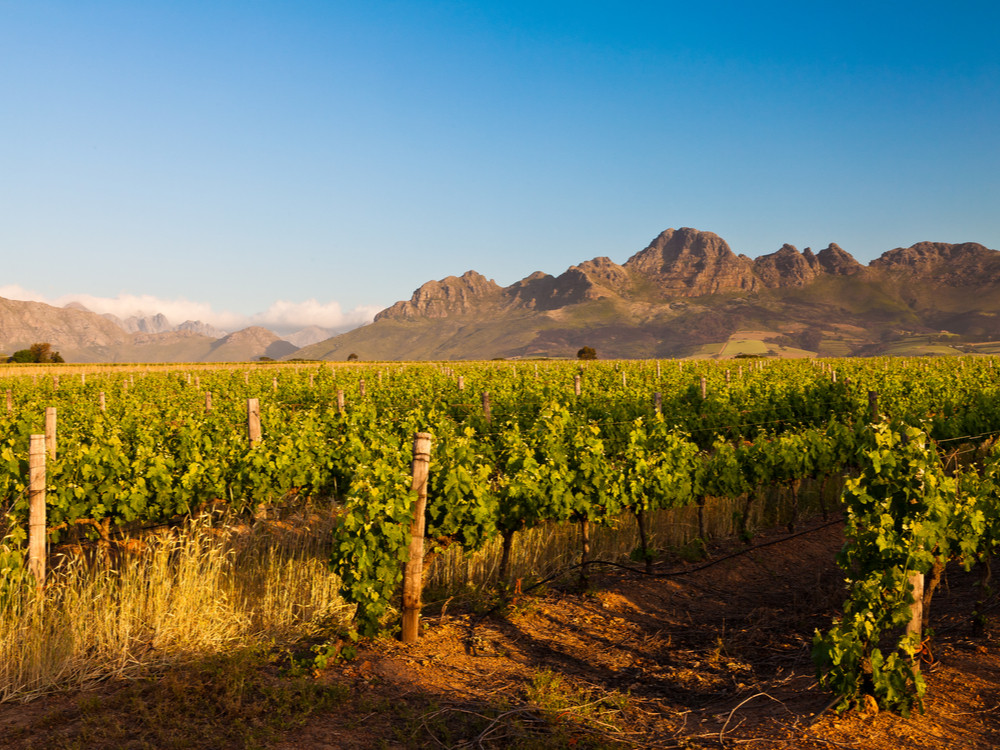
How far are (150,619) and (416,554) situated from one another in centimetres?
225

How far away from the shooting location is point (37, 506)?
239 inches

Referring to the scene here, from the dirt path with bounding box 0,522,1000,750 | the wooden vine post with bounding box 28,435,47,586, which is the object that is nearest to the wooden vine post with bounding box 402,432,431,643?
the dirt path with bounding box 0,522,1000,750

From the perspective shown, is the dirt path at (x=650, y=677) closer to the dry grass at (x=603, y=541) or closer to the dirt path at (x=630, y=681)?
the dirt path at (x=630, y=681)

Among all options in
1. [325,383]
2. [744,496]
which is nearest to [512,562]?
[744,496]

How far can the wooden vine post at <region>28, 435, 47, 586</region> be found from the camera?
6012 mm

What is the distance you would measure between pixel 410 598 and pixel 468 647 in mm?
629

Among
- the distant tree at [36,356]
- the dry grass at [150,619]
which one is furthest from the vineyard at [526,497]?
the distant tree at [36,356]

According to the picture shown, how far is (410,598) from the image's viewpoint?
5.61m

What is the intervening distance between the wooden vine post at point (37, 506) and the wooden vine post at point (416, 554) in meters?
3.35

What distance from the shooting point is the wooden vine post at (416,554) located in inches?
221

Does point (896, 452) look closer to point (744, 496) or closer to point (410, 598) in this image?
point (410, 598)

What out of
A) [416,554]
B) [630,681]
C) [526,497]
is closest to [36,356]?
[526,497]

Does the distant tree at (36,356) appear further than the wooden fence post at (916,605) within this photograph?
Yes

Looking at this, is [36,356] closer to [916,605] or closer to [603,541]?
[603,541]
